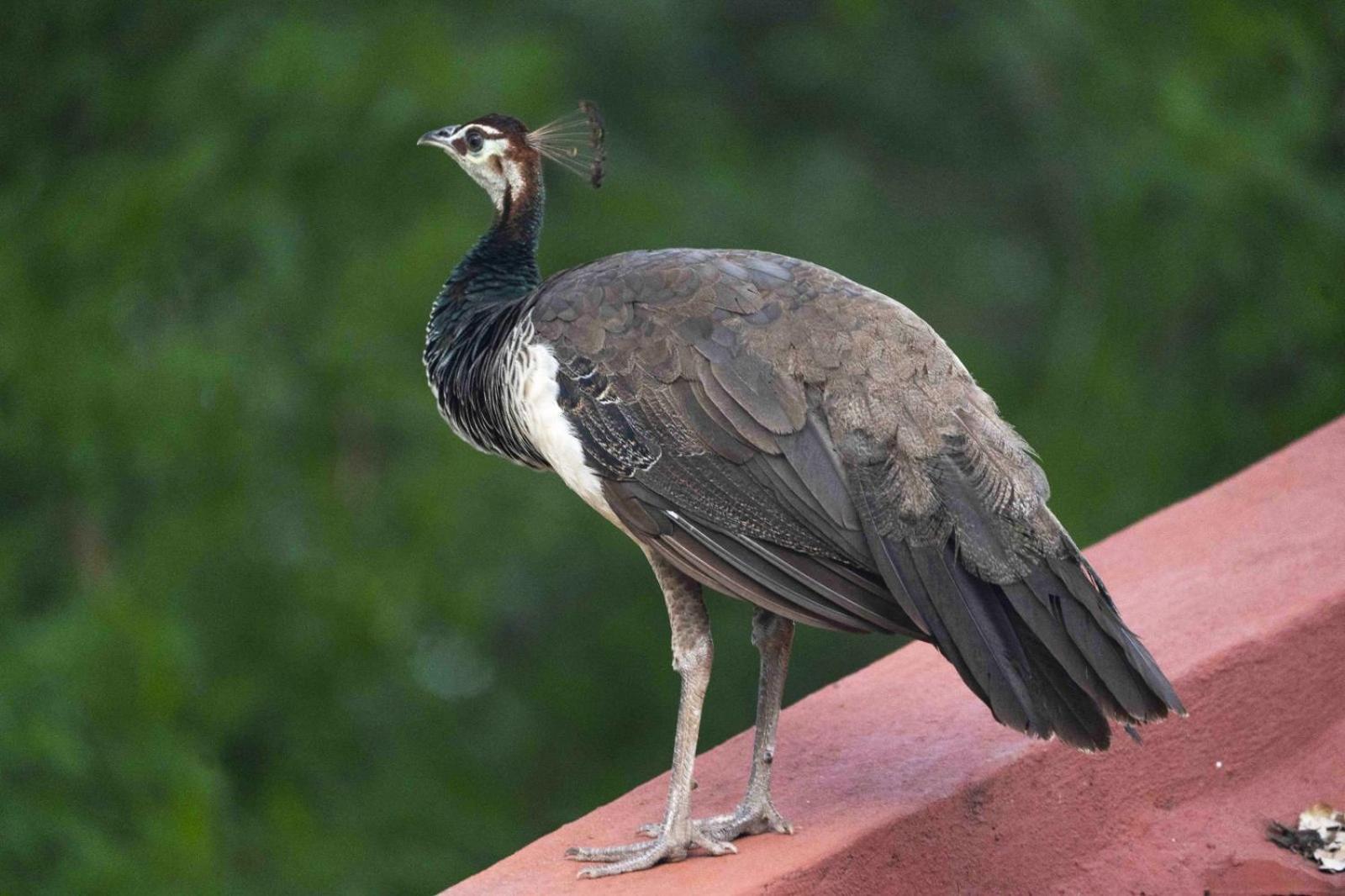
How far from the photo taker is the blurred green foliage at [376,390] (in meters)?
6.61

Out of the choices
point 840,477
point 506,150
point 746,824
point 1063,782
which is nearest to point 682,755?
point 746,824

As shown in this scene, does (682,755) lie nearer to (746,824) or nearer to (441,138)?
(746,824)

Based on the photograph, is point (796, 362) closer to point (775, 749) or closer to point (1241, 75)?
point (775, 749)

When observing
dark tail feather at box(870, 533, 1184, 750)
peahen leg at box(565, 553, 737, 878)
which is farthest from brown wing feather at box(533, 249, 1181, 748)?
peahen leg at box(565, 553, 737, 878)

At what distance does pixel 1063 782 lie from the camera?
3461 mm

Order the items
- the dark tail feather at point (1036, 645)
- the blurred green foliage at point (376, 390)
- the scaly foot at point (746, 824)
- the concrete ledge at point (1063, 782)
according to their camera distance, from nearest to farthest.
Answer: the dark tail feather at point (1036, 645), the concrete ledge at point (1063, 782), the scaly foot at point (746, 824), the blurred green foliage at point (376, 390)

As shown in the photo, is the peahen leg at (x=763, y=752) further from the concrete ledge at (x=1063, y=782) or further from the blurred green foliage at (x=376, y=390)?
the blurred green foliage at (x=376, y=390)

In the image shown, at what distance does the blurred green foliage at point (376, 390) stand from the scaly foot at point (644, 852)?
11.6 feet

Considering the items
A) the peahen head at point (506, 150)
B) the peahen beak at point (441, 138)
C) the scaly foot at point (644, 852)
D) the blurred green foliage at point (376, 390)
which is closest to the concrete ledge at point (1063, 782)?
the scaly foot at point (644, 852)

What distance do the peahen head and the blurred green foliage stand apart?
8.36ft

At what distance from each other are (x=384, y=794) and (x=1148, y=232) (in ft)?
13.0

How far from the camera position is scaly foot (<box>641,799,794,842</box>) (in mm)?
3393

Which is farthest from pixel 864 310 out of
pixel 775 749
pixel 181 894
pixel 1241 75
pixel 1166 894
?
pixel 1241 75

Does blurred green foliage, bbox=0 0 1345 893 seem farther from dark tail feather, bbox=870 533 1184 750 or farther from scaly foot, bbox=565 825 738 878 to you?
dark tail feather, bbox=870 533 1184 750
